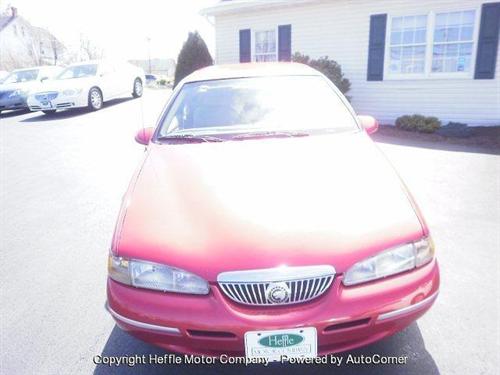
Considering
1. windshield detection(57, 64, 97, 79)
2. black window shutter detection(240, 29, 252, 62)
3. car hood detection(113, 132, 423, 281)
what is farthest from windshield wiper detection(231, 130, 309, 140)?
windshield detection(57, 64, 97, 79)

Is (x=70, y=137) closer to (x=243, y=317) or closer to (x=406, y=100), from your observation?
(x=406, y=100)

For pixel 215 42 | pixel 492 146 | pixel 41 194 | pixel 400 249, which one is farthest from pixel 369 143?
pixel 215 42

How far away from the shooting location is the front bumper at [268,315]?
178 cm

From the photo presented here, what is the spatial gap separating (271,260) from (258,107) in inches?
66.3

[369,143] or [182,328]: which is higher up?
[369,143]

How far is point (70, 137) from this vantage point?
9.15 metres

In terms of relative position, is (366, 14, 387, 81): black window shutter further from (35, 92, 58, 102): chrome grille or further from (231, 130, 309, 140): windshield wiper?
(35, 92, 58, 102): chrome grille

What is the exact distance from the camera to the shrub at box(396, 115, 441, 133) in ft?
29.5

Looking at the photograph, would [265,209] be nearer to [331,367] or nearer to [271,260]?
[271,260]

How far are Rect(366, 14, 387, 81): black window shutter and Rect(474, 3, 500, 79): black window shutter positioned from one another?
→ 2024 mm

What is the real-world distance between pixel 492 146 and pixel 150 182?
289 inches

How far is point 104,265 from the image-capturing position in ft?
11.4

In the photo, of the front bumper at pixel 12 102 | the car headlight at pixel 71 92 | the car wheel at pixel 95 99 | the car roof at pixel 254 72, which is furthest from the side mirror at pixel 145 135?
the front bumper at pixel 12 102

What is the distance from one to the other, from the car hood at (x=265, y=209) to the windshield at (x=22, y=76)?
14118 mm
